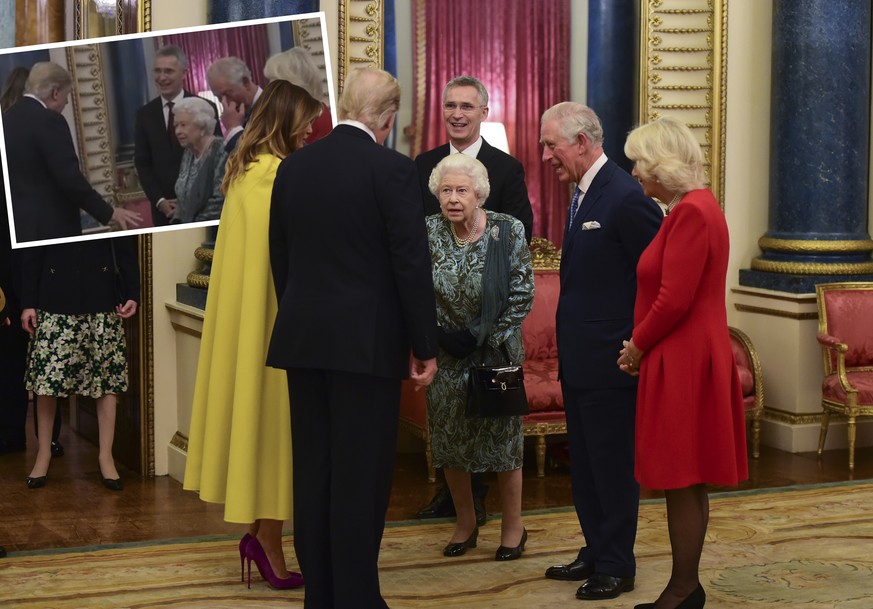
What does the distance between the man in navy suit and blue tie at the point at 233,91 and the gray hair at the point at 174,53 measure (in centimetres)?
15

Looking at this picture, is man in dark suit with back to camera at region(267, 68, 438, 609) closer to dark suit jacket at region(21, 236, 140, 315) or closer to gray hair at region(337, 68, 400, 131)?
gray hair at region(337, 68, 400, 131)

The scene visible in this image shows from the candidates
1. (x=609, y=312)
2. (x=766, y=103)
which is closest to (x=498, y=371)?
(x=609, y=312)

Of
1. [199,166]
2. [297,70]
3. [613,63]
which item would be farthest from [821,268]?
[199,166]

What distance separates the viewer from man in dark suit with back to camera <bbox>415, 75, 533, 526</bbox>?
5.13 meters

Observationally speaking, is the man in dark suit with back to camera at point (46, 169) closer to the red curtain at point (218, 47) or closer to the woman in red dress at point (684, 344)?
the red curtain at point (218, 47)

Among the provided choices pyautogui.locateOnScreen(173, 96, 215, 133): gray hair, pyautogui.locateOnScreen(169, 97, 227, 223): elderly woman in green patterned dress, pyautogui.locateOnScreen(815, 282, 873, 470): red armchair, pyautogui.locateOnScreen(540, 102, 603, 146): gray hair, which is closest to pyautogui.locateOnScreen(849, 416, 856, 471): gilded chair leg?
pyautogui.locateOnScreen(815, 282, 873, 470): red armchair

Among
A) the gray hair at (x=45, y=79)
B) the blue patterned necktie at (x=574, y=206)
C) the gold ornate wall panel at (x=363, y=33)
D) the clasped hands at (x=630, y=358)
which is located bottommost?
the clasped hands at (x=630, y=358)

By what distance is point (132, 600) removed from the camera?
420 centimetres

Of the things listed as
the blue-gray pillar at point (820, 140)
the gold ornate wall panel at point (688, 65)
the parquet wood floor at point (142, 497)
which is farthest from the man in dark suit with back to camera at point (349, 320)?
the blue-gray pillar at point (820, 140)

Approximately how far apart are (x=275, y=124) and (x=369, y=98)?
1.85 ft

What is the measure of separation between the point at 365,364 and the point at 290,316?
273 mm

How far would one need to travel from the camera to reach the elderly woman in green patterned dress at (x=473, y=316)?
4.53m

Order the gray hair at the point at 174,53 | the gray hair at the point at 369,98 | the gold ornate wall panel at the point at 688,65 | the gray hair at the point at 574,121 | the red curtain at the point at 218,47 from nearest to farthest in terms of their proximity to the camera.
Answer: the gray hair at the point at 369,98, the gray hair at the point at 574,121, the red curtain at the point at 218,47, the gray hair at the point at 174,53, the gold ornate wall panel at the point at 688,65

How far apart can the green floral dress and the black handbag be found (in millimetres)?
112
